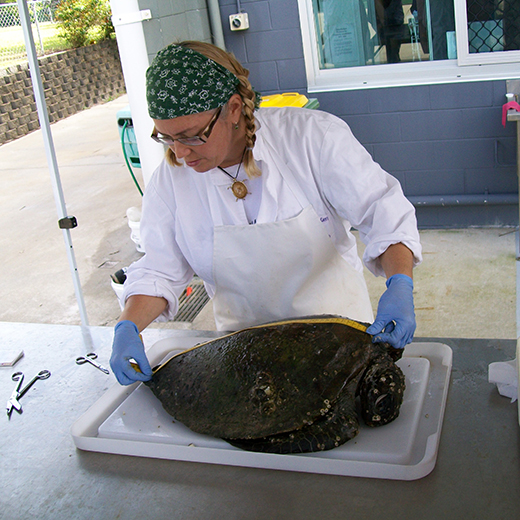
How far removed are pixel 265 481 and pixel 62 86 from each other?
13.0 metres

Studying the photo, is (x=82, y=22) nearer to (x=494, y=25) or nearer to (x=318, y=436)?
(x=494, y=25)

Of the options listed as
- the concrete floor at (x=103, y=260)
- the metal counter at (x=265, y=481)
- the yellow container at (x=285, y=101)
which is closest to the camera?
the metal counter at (x=265, y=481)

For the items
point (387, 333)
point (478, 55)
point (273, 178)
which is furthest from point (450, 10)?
point (387, 333)

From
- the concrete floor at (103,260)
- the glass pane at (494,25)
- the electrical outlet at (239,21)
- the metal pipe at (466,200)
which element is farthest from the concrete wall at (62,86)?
the glass pane at (494,25)

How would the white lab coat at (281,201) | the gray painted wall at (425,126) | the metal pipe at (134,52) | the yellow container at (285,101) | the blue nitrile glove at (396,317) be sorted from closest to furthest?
the blue nitrile glove at (396,317) → the white lab coat at (281,201) → the metal pipe at (134,52) → the yellow container at (285,101) → the gray painted wall at (425,126)

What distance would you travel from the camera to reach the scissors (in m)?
1.63

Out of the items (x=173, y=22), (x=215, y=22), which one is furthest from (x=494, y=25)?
(x=173, y=22)

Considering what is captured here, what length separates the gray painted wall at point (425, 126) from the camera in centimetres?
436

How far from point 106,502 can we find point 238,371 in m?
0.41

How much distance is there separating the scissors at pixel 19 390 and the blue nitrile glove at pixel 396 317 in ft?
3.37

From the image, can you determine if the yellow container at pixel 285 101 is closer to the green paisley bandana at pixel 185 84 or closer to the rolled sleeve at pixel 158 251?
the rolled sleeve at pixel 158 251

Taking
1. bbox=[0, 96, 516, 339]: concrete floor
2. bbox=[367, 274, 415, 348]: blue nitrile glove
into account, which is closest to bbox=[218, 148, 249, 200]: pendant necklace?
bbox=[367, 274, 415, 348]: blue nitrile glove

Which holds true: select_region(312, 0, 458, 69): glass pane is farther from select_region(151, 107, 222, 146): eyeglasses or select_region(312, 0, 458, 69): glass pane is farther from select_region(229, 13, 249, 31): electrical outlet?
select_region(151, 107, 222, 146): eyeglasses

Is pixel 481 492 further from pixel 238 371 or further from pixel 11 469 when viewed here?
pixel 11 469
